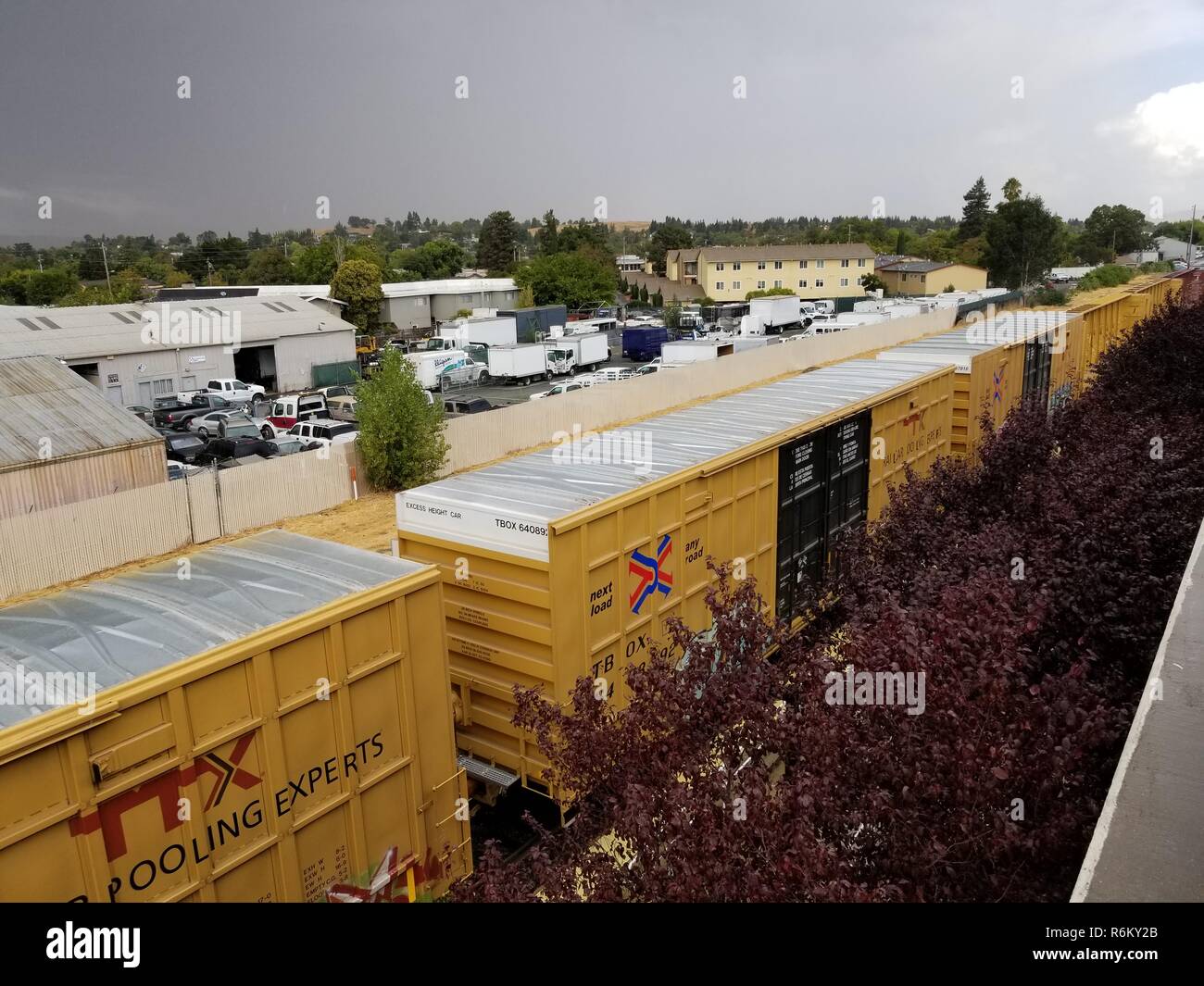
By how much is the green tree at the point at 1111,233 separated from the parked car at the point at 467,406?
370 feet

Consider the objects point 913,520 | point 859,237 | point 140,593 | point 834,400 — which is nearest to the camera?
point 140,593

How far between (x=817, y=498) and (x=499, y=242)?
98385mm

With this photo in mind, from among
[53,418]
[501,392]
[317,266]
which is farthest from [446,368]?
[317,266]

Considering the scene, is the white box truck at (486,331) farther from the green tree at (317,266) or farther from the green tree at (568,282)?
the green tree at (317,266)

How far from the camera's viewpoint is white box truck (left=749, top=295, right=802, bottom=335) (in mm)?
58094

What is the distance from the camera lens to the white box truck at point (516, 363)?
42031 mm

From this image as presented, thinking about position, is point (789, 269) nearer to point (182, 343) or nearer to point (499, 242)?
point (499, 242)

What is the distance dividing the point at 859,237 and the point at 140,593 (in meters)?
135

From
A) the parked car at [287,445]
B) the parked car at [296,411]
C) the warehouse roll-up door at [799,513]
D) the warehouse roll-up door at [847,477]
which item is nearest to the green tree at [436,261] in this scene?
the parked car at [296,411]

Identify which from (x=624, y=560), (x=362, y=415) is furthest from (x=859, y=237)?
(x=624, y=560)

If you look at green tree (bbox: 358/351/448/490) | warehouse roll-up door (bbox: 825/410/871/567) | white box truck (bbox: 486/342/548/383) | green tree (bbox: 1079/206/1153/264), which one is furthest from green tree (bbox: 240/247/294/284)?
green tree (bbox: 1079/206/1153/264)
